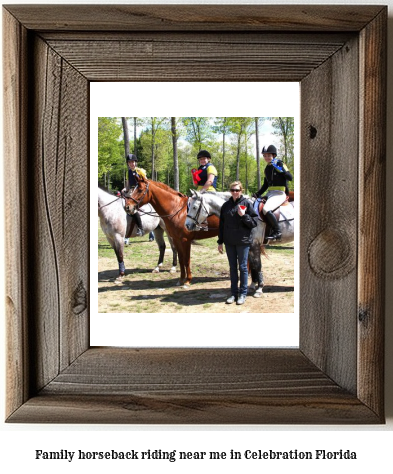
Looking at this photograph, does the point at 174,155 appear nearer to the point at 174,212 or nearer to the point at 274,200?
the point at 174,212

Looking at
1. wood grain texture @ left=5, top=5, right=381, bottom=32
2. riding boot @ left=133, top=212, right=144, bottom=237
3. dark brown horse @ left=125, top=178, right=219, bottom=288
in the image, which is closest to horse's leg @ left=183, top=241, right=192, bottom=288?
dark brown horse @ left=125, top=178, right=219, bottom=288

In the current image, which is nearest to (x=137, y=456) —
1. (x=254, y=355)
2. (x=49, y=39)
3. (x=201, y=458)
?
(x=201, y=458)

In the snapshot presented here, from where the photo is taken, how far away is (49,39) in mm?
1199

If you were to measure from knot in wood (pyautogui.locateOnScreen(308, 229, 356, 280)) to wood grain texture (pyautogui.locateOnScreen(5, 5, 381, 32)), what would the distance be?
0.47 meters

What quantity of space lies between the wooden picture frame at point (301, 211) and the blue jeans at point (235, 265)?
0.45 feet

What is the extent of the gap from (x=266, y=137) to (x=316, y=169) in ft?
0.46

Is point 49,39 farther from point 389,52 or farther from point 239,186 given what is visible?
point 389,52

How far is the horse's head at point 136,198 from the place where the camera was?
4.14ft

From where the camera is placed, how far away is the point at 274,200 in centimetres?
126

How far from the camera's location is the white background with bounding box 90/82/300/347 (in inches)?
48.7

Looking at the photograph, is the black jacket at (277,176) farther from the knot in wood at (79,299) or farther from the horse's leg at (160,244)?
the knot in wood at (79,299)

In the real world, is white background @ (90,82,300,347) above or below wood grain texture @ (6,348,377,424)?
above

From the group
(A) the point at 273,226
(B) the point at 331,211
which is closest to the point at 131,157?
(A) the point at 273,226

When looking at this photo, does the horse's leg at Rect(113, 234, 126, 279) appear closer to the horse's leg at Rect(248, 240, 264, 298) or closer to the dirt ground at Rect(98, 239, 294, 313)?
the dirt ground at Rect(98, 239, 294, 313)
